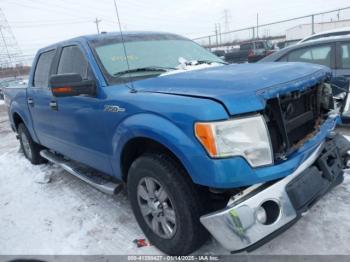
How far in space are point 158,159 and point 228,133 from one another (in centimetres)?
66

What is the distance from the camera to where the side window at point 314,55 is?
19.2 ft

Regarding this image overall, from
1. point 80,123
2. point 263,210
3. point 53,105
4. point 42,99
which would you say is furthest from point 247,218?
point 42,99

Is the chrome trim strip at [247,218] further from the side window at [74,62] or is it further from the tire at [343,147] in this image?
the side window at [74,62]

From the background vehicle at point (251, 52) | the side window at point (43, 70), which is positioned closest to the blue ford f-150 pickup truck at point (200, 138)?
the side window at point (43, 70)

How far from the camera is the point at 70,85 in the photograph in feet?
9.70

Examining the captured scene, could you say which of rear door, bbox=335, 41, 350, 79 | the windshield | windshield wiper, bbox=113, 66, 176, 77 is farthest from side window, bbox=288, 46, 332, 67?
windshield wiper, bbox=113, 66, 176, 77

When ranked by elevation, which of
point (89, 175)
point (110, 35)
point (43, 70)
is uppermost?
point (110, 35)

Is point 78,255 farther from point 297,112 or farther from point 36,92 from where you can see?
point 36,92

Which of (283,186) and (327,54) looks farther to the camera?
(327,54)

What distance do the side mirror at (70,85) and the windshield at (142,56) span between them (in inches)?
8.6

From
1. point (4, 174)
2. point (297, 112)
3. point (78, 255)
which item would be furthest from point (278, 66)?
point (4, 174)

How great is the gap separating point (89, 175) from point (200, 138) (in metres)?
2.04

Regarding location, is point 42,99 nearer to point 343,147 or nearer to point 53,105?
point 53,105

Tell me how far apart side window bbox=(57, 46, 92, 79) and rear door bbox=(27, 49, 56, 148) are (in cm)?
35
